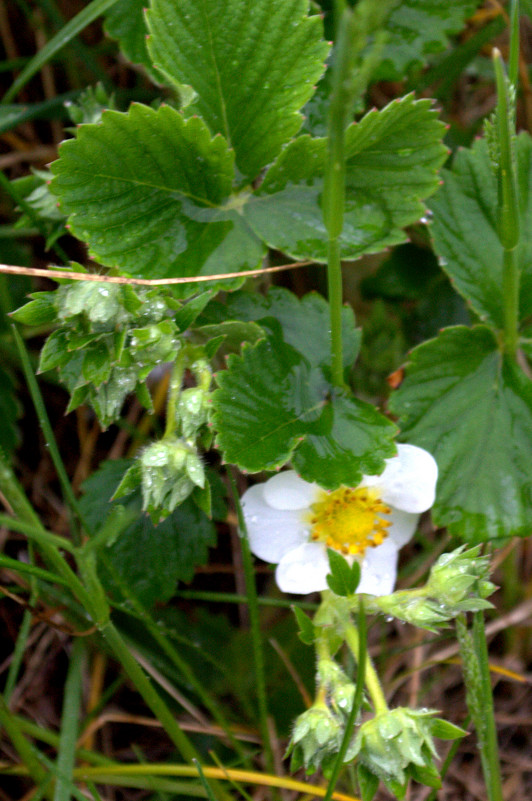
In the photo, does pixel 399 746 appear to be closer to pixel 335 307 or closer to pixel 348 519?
pixel 348 519

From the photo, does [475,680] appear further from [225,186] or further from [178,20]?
[178,20]

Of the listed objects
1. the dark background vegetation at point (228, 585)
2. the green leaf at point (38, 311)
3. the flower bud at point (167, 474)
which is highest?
the green leaf at point (38, 311)

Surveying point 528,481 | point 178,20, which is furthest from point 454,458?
point 178,20

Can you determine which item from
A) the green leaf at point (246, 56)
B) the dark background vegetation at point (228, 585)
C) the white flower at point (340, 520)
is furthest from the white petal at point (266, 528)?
the green leaf at point (246, 56)

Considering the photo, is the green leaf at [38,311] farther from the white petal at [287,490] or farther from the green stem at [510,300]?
the green stem at [510,300]

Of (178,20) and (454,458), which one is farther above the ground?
(178,20)

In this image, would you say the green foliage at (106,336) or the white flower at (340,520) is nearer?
the green foliage at (106,336)

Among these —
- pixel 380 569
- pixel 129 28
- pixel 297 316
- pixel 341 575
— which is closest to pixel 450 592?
pixel 341 575
